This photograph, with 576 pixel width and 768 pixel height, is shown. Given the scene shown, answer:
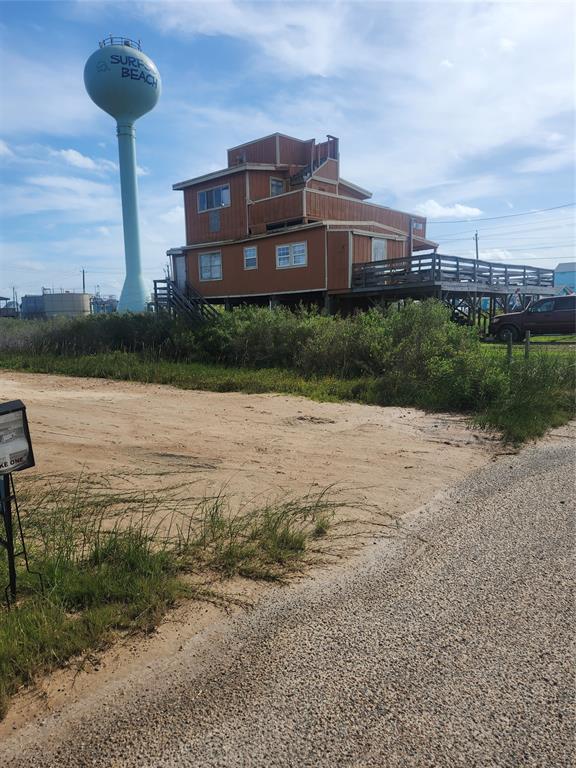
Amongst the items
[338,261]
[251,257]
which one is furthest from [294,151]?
[338,261]

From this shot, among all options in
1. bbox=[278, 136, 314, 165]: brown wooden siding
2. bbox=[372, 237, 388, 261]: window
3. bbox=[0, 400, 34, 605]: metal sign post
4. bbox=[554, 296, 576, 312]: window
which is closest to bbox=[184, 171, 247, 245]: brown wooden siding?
bbox=[278, 136, 314, 165]: brown wooden siding

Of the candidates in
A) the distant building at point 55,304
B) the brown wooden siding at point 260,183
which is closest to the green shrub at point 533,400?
the brown wooden siding at point 260,183

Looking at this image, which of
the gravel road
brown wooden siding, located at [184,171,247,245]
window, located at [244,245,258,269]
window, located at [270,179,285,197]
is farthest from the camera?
window, located at [270,179,285,197]

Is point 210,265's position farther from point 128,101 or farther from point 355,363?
point 355,363

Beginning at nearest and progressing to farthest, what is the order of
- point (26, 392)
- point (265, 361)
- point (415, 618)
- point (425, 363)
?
point (415, 618), point (425, 363), point (26, 392), point (265, 361)

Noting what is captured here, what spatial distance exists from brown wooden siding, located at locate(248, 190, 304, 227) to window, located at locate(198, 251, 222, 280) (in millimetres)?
3031

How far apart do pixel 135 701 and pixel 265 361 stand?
13.4 m

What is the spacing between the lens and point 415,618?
305cm

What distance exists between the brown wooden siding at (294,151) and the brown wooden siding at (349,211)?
467 cm

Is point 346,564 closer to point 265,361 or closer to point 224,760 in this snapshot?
point 224,760

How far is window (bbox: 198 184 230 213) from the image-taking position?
96.1 ft

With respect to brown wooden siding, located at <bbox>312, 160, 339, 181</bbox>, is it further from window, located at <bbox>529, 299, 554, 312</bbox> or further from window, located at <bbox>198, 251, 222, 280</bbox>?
window, located at <bbox>529, 299, 554, 312</bbox>

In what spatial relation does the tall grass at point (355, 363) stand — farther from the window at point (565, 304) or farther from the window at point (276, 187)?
the window at point (276, 187)

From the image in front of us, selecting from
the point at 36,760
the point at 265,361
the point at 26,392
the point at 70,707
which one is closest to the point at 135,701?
the point at 70,707
